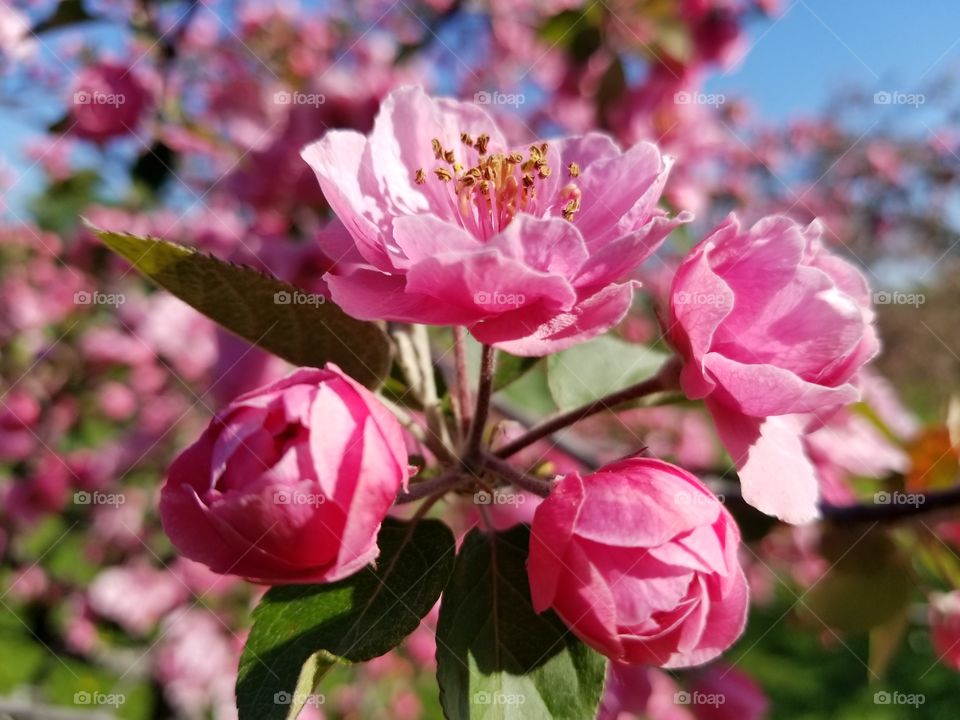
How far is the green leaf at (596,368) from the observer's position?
3.26 ft

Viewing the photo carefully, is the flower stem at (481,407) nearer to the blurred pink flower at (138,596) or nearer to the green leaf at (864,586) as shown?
the green leaf at (864,586)

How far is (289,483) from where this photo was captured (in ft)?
1.81

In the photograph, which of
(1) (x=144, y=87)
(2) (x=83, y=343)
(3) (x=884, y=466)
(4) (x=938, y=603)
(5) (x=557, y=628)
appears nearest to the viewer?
(5) (x=557, y=628)

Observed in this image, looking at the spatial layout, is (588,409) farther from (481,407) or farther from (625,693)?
(625,693)

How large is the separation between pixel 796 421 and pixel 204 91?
3.22 meters

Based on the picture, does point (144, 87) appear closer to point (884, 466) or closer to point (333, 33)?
point (333, 33)

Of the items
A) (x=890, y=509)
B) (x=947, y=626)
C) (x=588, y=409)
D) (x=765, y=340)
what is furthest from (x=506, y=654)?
(x=947, y=626)

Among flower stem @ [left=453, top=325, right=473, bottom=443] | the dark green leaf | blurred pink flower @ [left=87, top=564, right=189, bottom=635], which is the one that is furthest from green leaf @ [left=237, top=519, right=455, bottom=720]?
blurred pink flower @ [left=87, top=564, right=189, bottom=635]

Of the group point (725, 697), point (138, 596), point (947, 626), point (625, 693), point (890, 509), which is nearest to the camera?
point (625, 693)

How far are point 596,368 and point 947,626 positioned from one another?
0.86m

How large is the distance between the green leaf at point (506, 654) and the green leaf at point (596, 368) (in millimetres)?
288

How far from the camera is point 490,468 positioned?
31.5 inches

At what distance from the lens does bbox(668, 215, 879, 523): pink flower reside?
0.68m

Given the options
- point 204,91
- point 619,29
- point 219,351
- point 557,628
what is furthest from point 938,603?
point 204,91
